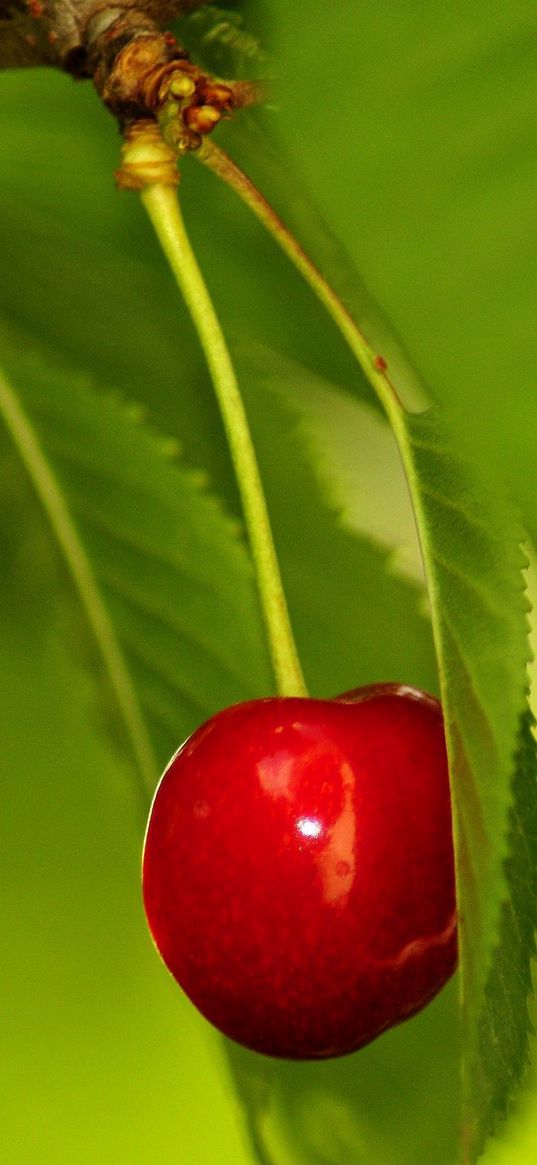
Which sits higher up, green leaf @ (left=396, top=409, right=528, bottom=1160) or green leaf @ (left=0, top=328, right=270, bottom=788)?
green leaf @ (left=396, top=409, right=528, bottom=1160)

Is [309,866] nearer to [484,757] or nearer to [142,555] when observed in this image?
[484,757]

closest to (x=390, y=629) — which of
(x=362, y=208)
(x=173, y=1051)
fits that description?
(x=362, y=208)

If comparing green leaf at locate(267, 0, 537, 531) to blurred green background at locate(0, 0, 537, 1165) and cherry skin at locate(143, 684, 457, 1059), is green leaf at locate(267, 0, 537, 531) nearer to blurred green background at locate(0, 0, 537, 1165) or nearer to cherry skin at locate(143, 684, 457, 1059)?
blurred green background at locate(0, 0, 537, 1165)

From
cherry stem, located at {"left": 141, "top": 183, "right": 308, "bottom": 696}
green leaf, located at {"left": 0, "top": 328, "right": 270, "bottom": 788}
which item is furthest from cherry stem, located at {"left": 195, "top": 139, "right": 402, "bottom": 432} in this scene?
green leaf, located at {"left": 0, "top": 328, "right": 270, "bottom": 788}

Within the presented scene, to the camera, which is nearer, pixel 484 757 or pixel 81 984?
pixel 484 757

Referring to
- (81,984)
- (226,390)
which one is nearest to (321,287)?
(226,390)

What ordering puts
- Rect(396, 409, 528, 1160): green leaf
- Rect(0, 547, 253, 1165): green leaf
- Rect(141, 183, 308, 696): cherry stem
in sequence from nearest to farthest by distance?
Rect(396, 409, 528, 1160): green leaf
Rect(141, 183, 308, 696): cherry stem
Rect(0, 547, 253, 1165): green leaf
